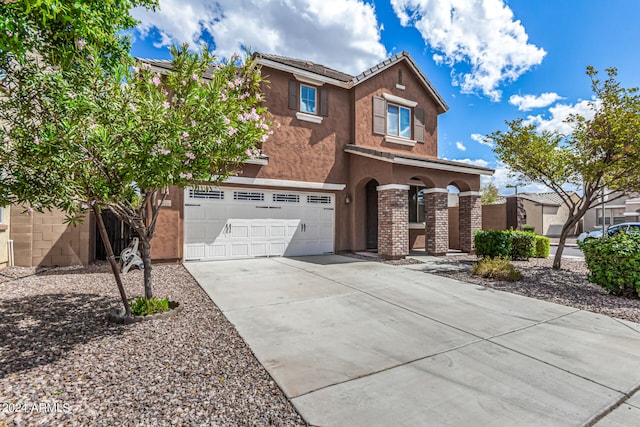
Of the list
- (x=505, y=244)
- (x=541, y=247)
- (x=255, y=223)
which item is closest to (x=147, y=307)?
(x=255, y=223)

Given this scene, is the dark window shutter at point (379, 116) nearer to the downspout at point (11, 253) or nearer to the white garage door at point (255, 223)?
the white garage door at point (255, 223)

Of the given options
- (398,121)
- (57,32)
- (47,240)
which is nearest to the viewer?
(57,32)

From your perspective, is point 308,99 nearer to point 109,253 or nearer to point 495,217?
point 109,253

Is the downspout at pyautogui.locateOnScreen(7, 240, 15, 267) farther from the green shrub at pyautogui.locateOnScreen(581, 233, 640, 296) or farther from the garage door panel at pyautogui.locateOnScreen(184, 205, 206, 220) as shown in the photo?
the green shrub at pyautogui.locateOnScreen(581, 233, 640, 296)

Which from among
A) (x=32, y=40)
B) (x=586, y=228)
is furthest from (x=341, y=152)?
(x=586, y=228)

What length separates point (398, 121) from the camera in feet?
46.8

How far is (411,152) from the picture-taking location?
14.3 metres

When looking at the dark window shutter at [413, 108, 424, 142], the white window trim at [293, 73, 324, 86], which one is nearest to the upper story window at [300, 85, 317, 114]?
the white window trim at [293, 73, 324, 86]

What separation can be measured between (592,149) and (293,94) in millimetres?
9601

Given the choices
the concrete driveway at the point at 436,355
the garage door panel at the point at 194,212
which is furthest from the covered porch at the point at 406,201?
the garage door panel at the point at 194,212

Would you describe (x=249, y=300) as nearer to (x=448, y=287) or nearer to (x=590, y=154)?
(x=448, y=287)

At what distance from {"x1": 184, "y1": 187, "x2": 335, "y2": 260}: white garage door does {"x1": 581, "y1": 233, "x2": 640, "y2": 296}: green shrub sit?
8195 millimetres

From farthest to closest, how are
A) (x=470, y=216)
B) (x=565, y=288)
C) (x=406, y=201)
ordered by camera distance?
1. (x=470, y=216)
2. (x=406, y=201)
3. (x=565, y=288)

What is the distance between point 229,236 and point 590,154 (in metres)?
11.3
